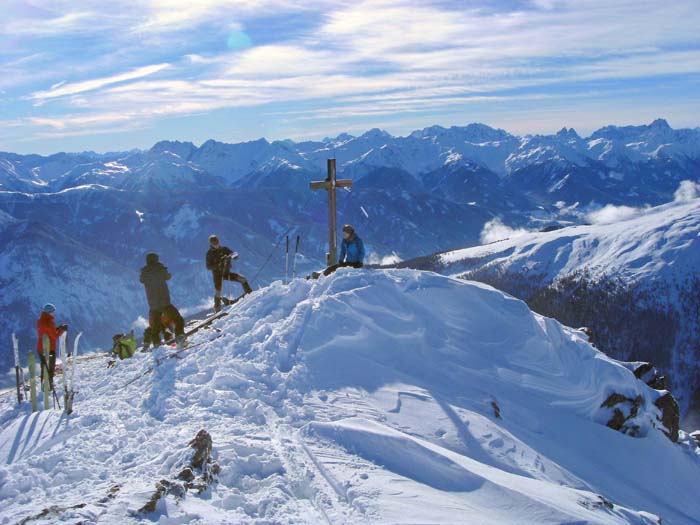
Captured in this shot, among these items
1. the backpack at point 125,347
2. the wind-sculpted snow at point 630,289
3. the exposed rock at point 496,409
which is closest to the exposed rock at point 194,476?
the exposed rock at point 496,409

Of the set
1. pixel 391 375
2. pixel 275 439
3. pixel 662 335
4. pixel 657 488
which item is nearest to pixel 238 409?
pixel 275 439

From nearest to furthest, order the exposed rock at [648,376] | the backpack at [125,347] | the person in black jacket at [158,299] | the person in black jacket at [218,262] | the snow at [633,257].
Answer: the person in black jacket at [158,299]
the person in black jacket at [218,262]
the exposed rock at [648,376]
the backpack at [125,347]
the snow at [633,257]

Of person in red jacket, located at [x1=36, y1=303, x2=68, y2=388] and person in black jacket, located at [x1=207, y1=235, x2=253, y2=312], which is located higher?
person in black jacket, located at [x1=207, y1=235, x2=253, y2=312]

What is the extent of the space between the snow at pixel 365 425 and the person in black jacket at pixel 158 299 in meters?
0.82

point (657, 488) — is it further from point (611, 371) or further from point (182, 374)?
point (182, 374)

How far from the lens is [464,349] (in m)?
16.1

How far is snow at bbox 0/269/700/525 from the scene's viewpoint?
8.20 metres

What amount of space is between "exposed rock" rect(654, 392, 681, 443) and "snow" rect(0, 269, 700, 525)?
1.44 feet

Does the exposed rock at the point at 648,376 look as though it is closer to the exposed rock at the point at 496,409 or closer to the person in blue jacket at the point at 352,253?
the exposed rock at the point at 496,409

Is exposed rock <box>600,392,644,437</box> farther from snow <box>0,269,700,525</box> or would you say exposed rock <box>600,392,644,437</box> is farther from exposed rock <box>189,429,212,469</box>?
exposed rock <box>189,429,212,469</box>

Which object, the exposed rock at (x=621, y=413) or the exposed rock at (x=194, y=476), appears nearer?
the exposed rock at (x=194, y=476)

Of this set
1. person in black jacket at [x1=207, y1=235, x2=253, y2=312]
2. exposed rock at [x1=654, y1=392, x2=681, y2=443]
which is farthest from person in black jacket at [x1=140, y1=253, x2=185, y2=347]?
exposed rock at [x1=654, y1=392, x2=681, y2=443]

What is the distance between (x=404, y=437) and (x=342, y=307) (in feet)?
19.9

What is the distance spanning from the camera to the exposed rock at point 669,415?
1831 cm
